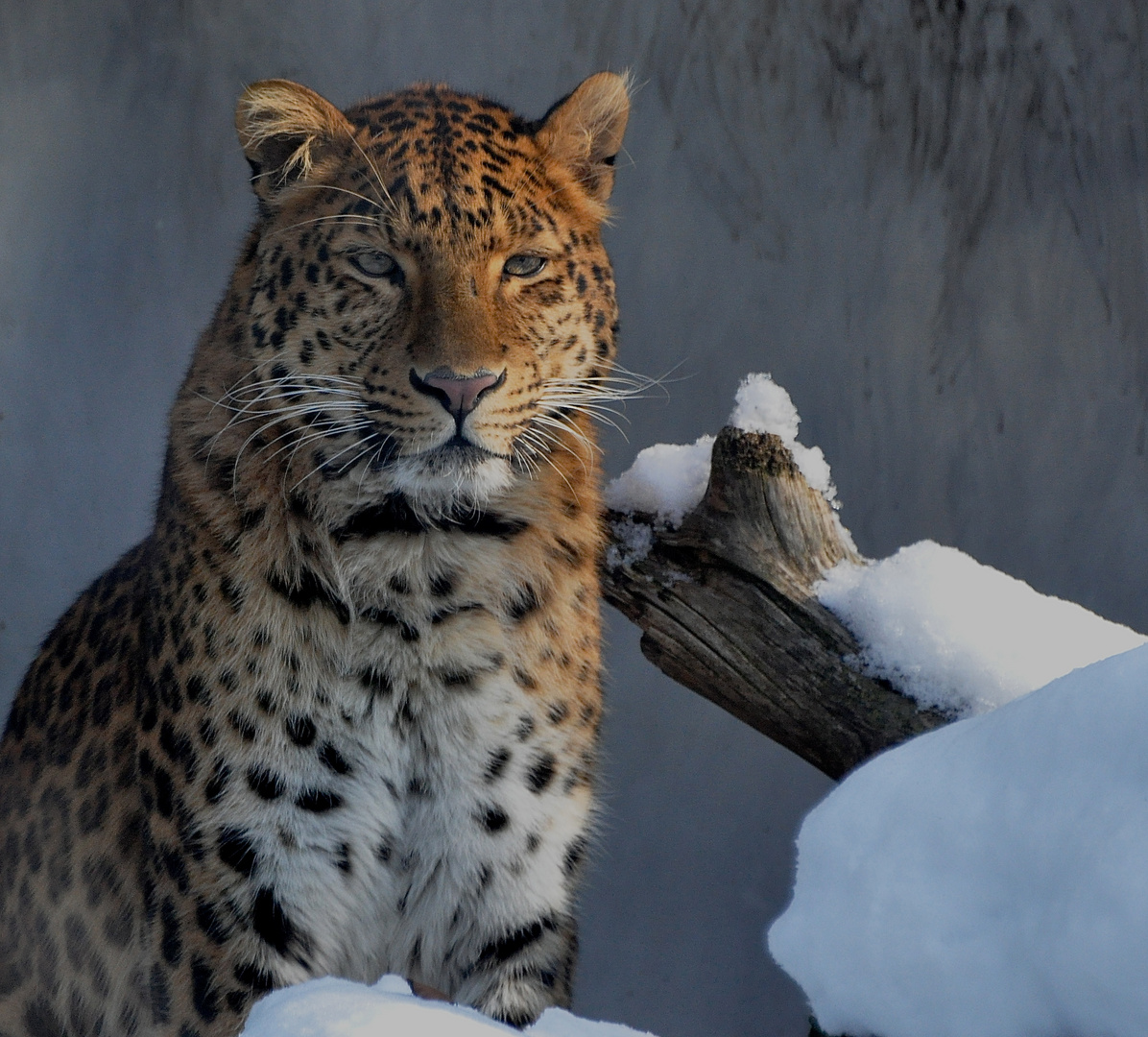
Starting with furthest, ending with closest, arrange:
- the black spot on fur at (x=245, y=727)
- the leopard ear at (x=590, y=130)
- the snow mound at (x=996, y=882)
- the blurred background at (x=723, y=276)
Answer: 1. the blurred background at (x=723, y=276)
2. the leopard ear at (x=590, y=130)
3. the black spot on fur at (x=245, y=727)
4. the snow mound at (x=996, y=882)

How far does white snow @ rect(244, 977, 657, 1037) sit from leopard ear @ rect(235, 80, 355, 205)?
164 centimetres

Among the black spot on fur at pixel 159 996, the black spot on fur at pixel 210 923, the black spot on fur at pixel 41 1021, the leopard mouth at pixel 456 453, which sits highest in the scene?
the leopard mouth at pixel 456 453

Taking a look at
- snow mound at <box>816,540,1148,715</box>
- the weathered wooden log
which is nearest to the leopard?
the weathered wooden log

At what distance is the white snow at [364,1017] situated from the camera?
1.26 m

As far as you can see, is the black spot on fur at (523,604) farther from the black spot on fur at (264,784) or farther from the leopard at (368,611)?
the black spot on fur at (264,784)

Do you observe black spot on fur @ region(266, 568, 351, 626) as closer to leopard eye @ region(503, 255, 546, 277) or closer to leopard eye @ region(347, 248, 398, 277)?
leopard eye @ region(347, 248, 398, 277)

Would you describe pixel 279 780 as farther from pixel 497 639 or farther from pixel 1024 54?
pixel 1024 54

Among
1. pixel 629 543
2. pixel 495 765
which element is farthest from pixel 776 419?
pixel 495 765

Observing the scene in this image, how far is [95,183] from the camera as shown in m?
4.46

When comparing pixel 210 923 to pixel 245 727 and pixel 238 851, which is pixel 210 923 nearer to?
pixel 238 851

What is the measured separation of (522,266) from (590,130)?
44 cm

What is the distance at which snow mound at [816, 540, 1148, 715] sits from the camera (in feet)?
8.58

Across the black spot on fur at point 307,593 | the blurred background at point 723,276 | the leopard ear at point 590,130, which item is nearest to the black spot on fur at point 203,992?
the black spot on fur at point 307,593

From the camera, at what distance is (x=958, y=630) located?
107 inches
